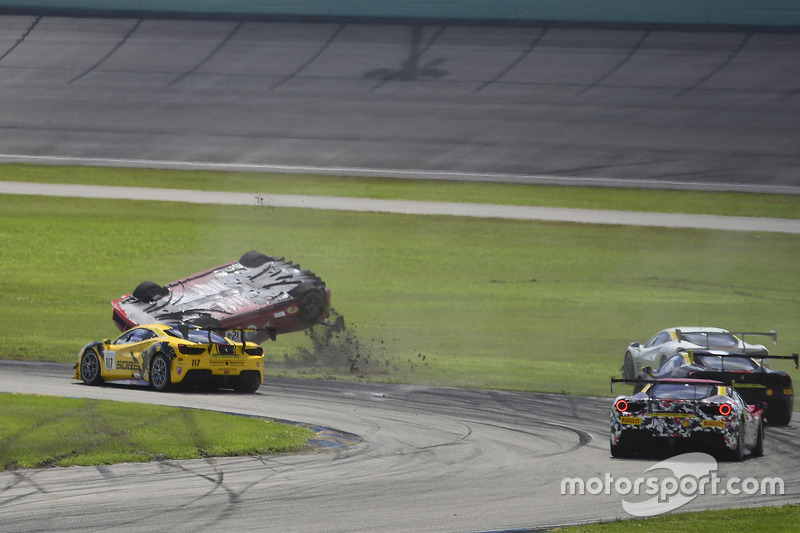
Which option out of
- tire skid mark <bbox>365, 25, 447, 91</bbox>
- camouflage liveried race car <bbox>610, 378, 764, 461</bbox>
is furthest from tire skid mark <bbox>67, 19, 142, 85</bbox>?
camouflage liveried race car <bbox>610, 378, 764, 461</bbox>

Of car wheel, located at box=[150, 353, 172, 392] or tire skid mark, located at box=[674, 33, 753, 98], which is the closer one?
car wheel, located at box=[150, 353, 172, 392]

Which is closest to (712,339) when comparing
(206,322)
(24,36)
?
(206,322)

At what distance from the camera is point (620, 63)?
157 feet

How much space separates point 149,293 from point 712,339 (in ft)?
37.7

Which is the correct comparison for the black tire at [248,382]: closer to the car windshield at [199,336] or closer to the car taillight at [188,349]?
the car windshield at [199,336]

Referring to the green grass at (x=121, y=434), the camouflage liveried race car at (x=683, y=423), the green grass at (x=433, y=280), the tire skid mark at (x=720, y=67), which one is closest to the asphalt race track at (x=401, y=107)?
the tire skid mark at (x=720, y=67)

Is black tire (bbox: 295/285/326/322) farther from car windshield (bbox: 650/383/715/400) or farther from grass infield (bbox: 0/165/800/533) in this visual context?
car windshield (bbox: 650/383/715/400)

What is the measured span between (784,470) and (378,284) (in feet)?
65.9

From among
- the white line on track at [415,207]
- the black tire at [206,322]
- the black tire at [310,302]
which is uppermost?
the white line on track at [415,207]

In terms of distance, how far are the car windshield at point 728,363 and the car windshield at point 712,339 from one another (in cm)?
194

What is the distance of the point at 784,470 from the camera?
1284cm

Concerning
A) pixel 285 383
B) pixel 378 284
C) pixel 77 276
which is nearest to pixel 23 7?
pixel 77 276

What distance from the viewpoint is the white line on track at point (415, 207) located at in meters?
36.8

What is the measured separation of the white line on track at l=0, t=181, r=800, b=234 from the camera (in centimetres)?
3678
